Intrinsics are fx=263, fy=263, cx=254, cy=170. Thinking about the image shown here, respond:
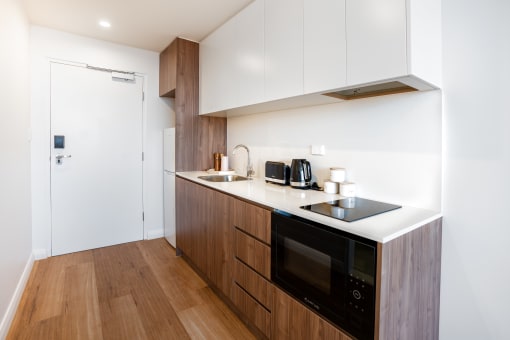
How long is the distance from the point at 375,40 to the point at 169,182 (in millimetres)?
2647

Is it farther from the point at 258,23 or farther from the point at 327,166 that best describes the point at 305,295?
the point at 258,23

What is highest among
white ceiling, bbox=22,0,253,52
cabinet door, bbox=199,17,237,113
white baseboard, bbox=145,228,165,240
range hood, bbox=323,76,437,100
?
white ceiling, bbox=22,0,253,52

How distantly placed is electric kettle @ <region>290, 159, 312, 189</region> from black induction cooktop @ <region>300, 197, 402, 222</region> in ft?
1.31

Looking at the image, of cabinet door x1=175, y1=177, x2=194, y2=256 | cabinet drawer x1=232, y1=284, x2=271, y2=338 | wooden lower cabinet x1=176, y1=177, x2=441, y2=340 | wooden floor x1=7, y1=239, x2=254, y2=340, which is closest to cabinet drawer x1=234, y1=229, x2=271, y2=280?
wooden lower cabinet x1=176, y1=177, x2=441, y2=340

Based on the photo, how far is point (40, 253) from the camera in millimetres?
2799

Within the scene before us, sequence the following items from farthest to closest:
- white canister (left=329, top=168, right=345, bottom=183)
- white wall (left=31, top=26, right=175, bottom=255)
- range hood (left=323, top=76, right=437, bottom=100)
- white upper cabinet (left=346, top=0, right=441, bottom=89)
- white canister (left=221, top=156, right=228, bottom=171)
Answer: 1. white canister (left=221, top=156, right=228, bottom=171)
2. white wall (left=31, top=26, right=175, bottom=255)
3. white canister (left=329, top=168, right=345, bottom=183)
4. range hood (left=323, top=76, right=437, bottom=100)
5. white upper cabinet (left=346, top=0, right=441, bottom=89)

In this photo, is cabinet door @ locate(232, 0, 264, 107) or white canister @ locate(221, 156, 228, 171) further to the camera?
white canister @ locate(221, 156, 228, 171)

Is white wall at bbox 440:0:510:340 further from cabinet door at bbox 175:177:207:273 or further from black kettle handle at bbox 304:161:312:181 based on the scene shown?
cabinet door at bbox 175:177:207:273

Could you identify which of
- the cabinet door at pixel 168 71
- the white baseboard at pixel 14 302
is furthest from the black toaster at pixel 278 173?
the white baseboard at pixel 14 302

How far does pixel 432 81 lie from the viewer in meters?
1.28

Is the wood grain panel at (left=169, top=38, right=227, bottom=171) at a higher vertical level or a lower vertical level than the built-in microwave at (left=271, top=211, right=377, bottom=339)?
higher

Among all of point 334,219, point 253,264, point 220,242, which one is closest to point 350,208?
point 334,219

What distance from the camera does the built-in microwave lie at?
3.35 ft

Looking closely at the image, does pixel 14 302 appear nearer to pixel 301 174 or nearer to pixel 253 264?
pixel 253 264
